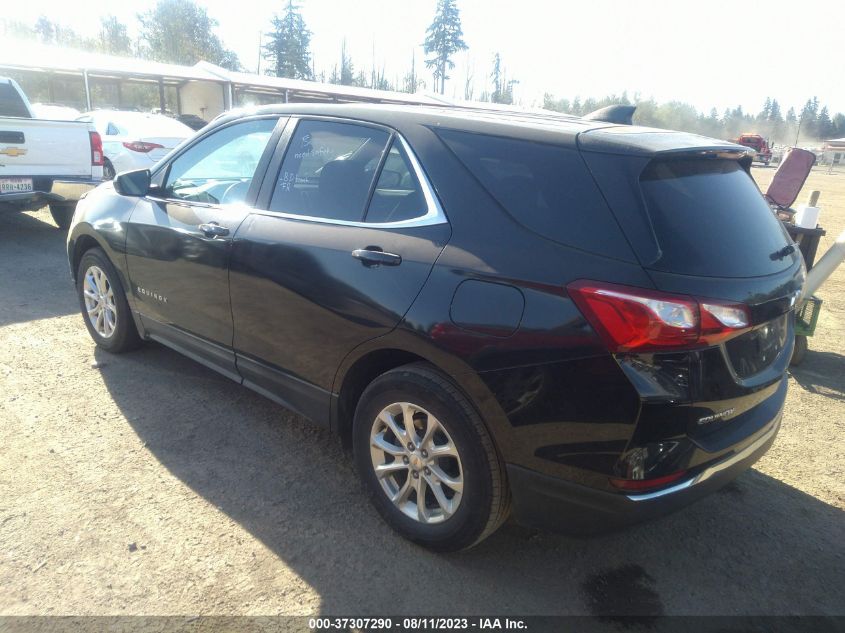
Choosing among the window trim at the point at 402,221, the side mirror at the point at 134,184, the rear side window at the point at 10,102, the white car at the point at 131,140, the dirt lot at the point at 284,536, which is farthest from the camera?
the white car at the point at 131,140

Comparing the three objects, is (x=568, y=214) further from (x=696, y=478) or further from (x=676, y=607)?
(x=676, y=607)

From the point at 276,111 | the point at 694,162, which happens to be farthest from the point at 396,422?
the point at 276,111

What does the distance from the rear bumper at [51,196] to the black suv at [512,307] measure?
5.86m

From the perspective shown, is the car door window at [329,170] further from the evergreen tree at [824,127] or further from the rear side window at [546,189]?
the evergreen tree at [824,127]

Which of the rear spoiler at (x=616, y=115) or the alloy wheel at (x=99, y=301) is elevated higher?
the rear spoiler at (x=616, y=115)

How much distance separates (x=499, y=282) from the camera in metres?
2.35

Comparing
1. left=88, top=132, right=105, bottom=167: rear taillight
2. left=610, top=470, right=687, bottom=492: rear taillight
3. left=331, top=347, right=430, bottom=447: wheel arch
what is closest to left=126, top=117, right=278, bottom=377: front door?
left=331, top=347, right=430, bottom=447: wheel arch

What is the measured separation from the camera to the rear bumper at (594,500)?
2.23m

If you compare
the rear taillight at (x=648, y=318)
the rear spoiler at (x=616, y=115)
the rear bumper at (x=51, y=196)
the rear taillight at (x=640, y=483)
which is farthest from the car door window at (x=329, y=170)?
the rear bumper at (x=51, y=196)

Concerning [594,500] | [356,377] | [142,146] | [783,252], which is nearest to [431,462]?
[356,377]

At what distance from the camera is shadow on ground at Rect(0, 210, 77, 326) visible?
5.73 meters

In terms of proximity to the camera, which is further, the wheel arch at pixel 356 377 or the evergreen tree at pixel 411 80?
the evergreen tree at pixel 411 80

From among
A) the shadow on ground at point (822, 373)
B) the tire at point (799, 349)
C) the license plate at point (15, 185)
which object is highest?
the license plate at point (15, 185)

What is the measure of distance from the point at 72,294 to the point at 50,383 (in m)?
2.37
